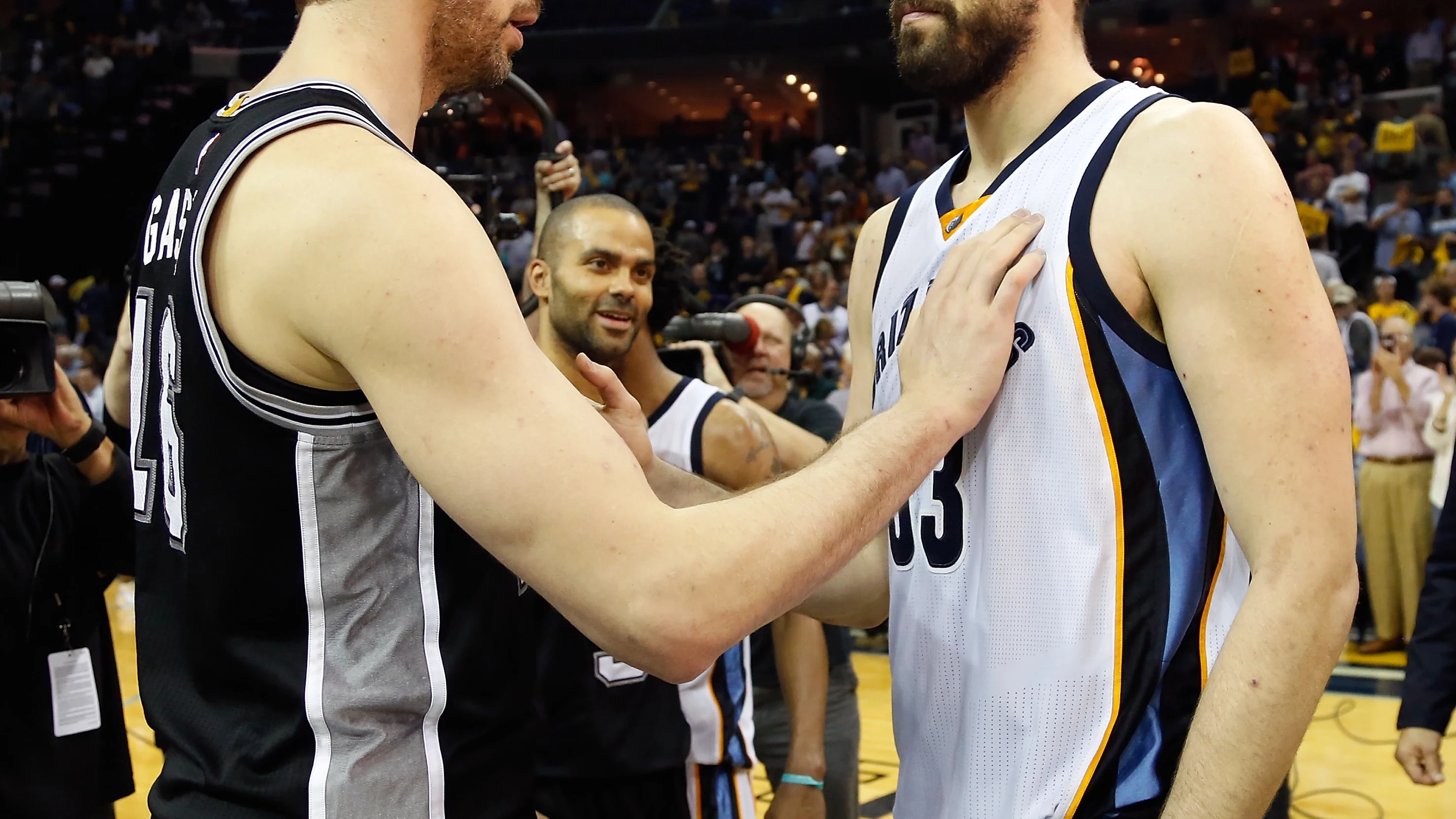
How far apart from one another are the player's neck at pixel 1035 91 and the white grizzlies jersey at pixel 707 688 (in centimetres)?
138

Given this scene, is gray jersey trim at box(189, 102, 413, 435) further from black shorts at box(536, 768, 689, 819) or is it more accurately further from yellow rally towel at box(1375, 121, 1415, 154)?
yellow rally towel at box(1375, 121, 1415, 154)

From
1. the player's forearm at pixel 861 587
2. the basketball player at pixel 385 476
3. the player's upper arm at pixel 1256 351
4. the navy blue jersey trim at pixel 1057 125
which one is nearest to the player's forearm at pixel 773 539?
the basketball player at pixel 385 476

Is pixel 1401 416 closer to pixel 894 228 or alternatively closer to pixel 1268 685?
pixel 894 228

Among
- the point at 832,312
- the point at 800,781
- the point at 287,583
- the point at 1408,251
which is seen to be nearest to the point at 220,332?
the point at 287,583

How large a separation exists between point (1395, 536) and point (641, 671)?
20.4ft

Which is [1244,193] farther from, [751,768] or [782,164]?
[782,164]

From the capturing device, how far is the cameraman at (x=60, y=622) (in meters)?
3.07

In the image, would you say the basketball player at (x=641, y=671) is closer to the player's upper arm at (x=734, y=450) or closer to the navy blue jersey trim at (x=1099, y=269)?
the player's upper arm at (x=734, y=450)

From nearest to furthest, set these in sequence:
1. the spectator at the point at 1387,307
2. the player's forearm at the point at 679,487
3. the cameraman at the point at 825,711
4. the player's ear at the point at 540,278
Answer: the player's forearm at the point at 679,487 < the player's ear at the point at 540,278 < the cameraman at the point at 825,711 < the spectator at the point at 1387,307

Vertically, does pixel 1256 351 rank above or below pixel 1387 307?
above

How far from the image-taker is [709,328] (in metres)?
4.23

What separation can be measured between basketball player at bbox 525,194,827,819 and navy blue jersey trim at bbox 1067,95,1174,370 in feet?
4.77

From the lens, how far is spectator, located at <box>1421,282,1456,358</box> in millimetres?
8836

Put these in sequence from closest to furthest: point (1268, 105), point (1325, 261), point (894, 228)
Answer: point (894, 228) → point (1325, 261) → point (1268, 105)
